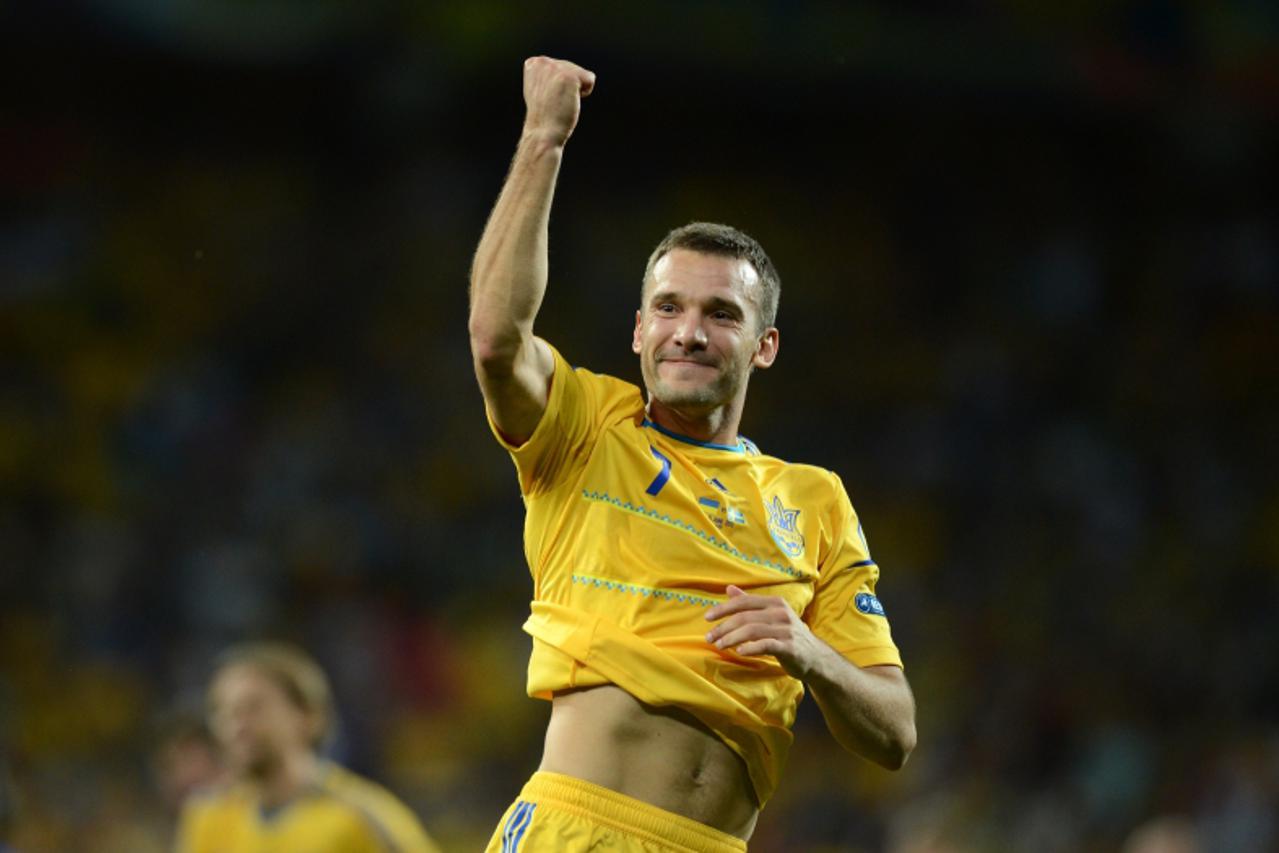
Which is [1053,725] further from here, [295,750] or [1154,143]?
[1154,143]

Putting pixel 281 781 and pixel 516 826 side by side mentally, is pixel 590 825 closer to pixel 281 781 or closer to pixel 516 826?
pixel 516 826

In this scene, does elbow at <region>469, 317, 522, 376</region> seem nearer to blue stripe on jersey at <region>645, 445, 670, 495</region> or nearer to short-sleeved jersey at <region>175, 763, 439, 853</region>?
blue stripe on jersey at <region>645, 445, 670, 495</region>

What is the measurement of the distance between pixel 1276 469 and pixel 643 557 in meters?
10.9

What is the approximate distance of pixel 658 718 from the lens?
3.52 m

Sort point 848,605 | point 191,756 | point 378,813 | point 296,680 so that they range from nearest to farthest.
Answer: point 848,605 → point 378,813 → point 296,680 → point 191,756

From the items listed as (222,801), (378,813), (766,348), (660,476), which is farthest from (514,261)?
(222,801)

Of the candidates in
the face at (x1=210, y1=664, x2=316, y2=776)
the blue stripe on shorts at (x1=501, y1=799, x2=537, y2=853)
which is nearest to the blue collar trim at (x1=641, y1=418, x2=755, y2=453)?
the blue stripe on shorts at (x1=501, y1=799, x2=537, y2=853)

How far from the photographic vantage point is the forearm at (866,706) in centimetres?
345

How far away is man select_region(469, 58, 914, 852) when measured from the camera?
339 cm

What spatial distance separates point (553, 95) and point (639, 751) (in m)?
1.34

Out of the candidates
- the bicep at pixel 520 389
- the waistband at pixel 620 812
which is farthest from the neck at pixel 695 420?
the waistband at pixel 620 812

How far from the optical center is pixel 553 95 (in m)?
A: 3.47

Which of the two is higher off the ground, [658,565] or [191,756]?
[658,565]

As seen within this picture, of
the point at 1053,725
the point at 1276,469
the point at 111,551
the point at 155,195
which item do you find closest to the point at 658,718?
the point at 1053,725
